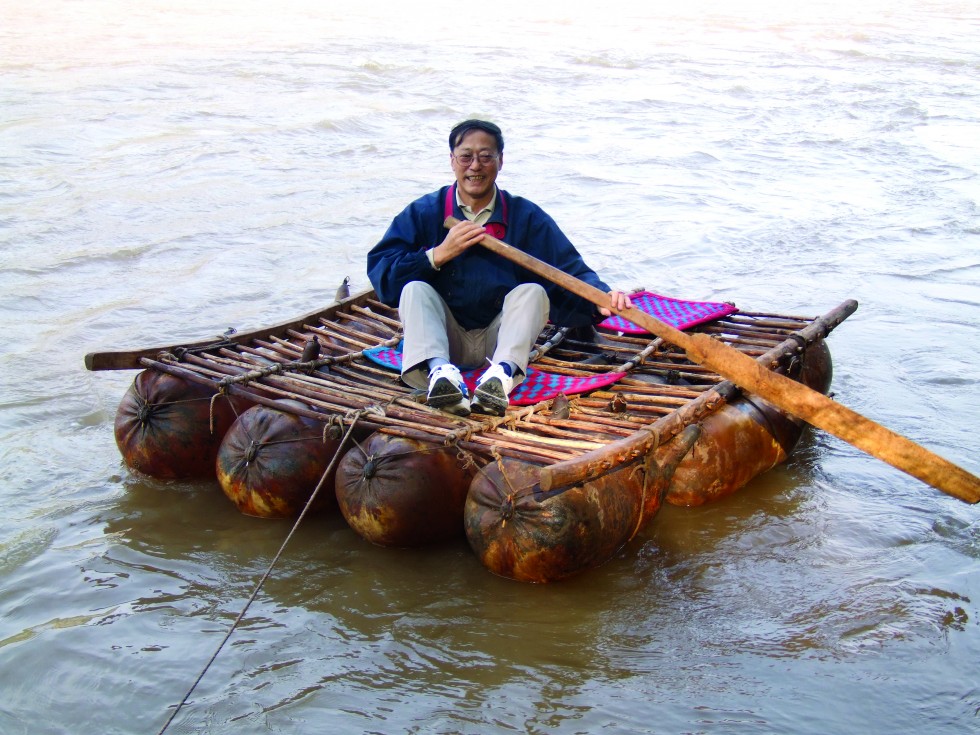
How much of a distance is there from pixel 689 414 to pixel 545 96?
12.3 metres

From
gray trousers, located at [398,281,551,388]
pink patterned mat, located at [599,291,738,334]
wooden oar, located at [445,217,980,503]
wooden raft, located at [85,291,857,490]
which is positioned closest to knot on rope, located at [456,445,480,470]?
wooden raft, located at [85,291,857,490]

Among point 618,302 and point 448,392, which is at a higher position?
point 618,302

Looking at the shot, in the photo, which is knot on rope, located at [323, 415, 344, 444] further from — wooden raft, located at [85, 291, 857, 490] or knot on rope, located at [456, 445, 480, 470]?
knot on rope, located at [456, 445, 480, 470]

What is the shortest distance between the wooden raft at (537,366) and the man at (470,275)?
21 centimetres

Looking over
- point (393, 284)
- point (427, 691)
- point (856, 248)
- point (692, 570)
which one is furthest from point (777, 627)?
point (856, 248)

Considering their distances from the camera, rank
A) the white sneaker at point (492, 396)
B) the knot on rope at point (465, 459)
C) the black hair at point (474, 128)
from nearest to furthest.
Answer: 1. the knot on rope at point (465, 459)
2. the white sneaker at point (492, 396)
3. the black hair at point (474, 128)

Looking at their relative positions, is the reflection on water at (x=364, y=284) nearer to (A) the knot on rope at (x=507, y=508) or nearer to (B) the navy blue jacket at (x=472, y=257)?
(A) the knot on rope at (x=507, y=508)

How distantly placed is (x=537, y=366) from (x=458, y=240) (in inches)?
32.6

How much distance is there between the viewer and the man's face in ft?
13.6

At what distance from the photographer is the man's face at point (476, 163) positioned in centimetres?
415

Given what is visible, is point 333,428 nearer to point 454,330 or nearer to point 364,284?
point 454,330

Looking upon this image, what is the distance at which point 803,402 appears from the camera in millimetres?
3605

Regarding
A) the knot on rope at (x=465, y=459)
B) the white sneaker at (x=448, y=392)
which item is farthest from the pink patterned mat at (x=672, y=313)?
the knot on rope at (x=465, y=459)

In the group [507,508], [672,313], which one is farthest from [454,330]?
[672,313]
